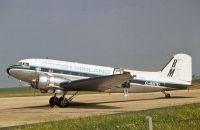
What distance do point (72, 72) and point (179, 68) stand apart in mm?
14080

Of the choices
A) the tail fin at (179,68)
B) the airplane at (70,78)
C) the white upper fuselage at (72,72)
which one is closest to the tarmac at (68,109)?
the airplane at (70,78)

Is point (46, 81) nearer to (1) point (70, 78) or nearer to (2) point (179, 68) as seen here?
(1) point (70, 78)

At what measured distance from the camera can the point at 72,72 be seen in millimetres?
30062

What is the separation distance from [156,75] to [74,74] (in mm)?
10119

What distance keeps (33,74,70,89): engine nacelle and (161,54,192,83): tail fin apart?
1437 cm

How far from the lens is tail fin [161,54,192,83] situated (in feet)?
125

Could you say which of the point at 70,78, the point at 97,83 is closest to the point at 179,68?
the point at 97,83

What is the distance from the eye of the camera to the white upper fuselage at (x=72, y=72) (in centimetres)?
2859

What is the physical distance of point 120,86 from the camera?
104ft

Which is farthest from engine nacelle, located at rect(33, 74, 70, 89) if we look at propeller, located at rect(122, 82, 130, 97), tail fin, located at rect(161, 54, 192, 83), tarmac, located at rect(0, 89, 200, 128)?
tail fin, located at rect(161, 54, 192, 83)

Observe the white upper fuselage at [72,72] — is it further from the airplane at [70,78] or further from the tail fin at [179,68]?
the tail fin at [179,68]

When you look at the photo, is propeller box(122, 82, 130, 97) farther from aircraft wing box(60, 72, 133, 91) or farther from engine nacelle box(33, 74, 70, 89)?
engine nacelle box(33, 74, 70, 89)

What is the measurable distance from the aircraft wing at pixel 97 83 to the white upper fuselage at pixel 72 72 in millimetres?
1442

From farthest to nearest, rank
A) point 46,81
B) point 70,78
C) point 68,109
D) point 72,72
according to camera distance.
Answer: point 72,72 < point 70,78 < point 68,109 < point 46,81
